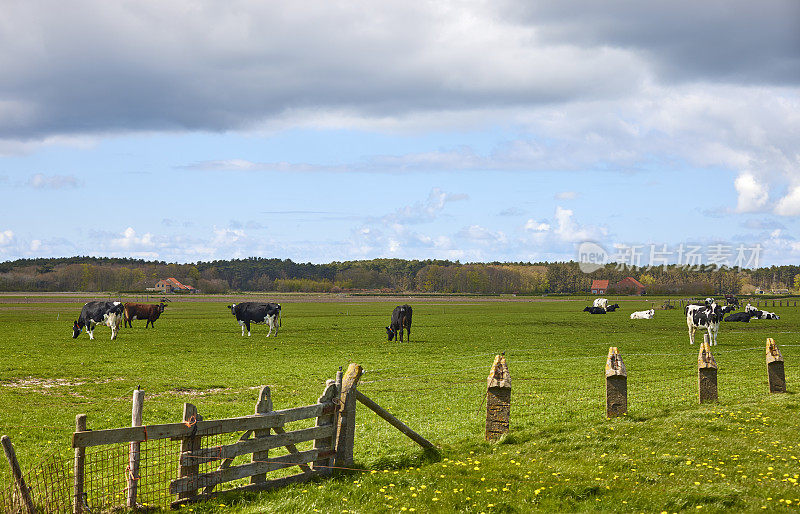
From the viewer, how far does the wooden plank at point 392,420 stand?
1090 cm

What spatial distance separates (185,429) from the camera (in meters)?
8.93

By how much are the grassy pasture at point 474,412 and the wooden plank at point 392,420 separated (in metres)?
0.34

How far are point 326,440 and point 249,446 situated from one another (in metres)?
1.51

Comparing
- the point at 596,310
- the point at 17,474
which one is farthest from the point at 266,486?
the point at 596,310

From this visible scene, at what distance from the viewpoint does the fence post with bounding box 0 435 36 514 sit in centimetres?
771

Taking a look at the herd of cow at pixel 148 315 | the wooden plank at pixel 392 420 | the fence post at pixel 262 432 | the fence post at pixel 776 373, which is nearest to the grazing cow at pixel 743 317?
the herd of cow at pixel 148 315

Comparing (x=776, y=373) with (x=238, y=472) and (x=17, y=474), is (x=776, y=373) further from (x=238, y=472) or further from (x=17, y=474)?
(x=17, y=474)

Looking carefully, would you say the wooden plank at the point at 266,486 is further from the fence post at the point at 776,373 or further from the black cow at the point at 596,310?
the black cow at the point at 596,310

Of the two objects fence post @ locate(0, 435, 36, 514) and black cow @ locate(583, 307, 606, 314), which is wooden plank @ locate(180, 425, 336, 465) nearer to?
fence post @ locate(0, 435, 36, 514)

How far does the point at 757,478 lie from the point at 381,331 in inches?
1555

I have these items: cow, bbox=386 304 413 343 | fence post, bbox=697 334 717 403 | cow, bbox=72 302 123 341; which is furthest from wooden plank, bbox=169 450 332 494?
cow, bbox=72 302 123 341

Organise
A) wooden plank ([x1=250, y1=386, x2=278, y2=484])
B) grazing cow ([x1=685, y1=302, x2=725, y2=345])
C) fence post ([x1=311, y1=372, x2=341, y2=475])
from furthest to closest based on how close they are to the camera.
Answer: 1. grazing cow ([x1=685, y1=302, x2=725, y2=345])
2. fence post ([x1=311, y1=372, x2=341, y2=475])
3. wooden plank ([x1=250, y1=386, x2=278, y2=484])

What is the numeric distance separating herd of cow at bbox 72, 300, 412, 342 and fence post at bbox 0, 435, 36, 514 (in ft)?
106

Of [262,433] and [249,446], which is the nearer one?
[249,446]
